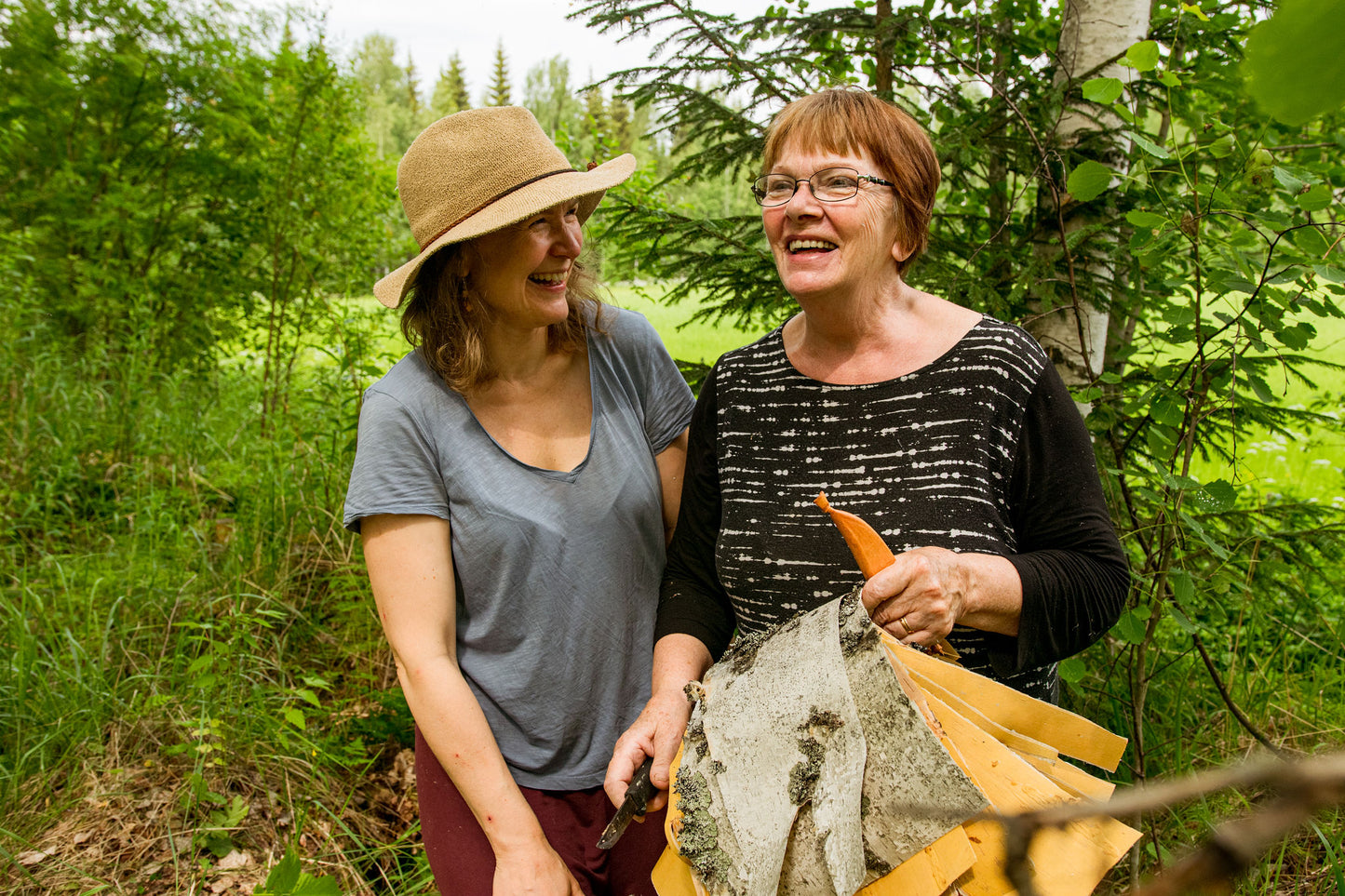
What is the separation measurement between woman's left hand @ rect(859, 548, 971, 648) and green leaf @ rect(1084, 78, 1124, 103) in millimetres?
1096

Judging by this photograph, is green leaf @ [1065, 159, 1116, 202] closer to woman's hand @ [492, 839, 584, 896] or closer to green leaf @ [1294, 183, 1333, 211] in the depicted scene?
green leaf @ [1294, 183, 1333, 211]

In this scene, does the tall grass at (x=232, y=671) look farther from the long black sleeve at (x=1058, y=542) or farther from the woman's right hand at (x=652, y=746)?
the woman's right hand at (x=652, y=746)

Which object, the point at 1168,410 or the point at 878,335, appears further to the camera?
the point at 1168,410

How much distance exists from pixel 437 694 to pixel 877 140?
1.46 meters

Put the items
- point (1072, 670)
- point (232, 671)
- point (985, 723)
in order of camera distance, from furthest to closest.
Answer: point (232, 671), point (1072, 670), point (985, 723)

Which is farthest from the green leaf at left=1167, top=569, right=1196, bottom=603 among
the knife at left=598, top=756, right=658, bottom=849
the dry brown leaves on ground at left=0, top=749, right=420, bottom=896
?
the dry brown leaves on ground at left=0, top=749, right=420, bottom=896

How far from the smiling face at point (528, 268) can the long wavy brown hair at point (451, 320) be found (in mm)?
28

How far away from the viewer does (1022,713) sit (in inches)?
51.3

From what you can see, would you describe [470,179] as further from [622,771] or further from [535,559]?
[622,771]

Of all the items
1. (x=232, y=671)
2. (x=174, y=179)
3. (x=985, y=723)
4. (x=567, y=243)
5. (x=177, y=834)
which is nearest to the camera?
(x=985, y=723)

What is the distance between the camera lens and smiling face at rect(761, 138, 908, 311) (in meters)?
1.73

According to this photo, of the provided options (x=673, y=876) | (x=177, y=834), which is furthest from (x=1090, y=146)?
(x=177, y=834)

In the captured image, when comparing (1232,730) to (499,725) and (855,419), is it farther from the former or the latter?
(499,725)

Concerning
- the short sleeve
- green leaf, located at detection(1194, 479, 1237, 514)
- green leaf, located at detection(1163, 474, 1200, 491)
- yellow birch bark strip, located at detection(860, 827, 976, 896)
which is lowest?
yellow birch bark strip, located at detection(860, 827, 976, 896)
